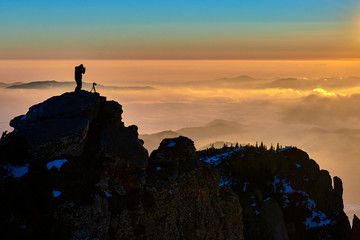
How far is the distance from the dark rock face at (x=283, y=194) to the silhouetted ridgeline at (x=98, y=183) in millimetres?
22133

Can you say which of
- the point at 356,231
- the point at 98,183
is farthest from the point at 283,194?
the point at 98,183

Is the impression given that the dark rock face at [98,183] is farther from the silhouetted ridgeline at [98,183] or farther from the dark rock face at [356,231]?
the dark rock face at [356,231]

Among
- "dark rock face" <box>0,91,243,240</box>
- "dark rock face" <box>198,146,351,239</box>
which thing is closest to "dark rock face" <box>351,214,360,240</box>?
"dark rock face" <box>198,146,351,239</box>

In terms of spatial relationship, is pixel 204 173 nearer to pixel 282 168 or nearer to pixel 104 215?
pixel 104 215

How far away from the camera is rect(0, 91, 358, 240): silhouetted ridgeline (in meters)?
22.0

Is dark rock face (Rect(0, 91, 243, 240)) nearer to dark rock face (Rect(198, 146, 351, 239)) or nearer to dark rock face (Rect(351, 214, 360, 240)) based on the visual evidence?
dark rock face (Rect(198, 146, 351, 239))

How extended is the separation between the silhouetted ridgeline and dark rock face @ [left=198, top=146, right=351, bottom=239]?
72.6 feet

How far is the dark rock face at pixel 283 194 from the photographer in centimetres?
5059

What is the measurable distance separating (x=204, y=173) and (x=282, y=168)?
1366 inches

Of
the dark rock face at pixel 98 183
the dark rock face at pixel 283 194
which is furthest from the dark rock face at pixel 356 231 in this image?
the dark rock face at pixel 98 183

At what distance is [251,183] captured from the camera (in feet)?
181

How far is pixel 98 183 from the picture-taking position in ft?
78.5

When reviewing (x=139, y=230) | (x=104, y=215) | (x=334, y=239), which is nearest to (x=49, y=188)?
(x=104, y=215)

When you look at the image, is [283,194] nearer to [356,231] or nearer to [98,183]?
[356,231]
